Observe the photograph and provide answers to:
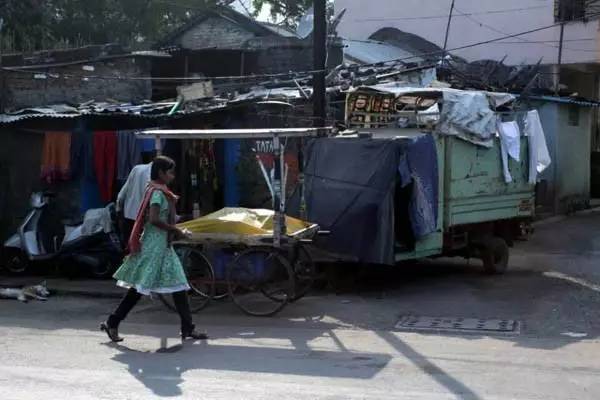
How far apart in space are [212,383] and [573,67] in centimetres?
1938

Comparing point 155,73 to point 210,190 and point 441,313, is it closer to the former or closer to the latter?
point 210,190

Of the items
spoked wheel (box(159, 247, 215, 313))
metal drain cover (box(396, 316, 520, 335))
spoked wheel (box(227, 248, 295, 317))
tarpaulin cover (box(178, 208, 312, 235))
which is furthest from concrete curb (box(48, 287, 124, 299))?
metal drain cover (box(396, 316, 520, 335))

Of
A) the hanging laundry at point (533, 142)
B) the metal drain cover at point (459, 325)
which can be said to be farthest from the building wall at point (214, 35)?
the metal drain cover at point (459, 325)

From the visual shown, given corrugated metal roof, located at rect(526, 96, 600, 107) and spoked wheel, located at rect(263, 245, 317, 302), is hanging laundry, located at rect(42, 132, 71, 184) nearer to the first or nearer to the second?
spoked wheel, located at rect(263, 245, 317, 302)

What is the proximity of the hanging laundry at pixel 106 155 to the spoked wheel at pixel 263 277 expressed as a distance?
458cm

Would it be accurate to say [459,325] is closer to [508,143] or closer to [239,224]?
[239,224]

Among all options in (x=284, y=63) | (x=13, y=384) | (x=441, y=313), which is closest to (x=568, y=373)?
(x=441, y=313)

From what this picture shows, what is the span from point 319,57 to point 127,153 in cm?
367

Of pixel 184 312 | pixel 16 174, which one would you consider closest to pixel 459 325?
pixel 184 312

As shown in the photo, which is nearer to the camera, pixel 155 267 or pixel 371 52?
pixel 155 267

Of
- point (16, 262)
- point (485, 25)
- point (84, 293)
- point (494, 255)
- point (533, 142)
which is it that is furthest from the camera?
point (485, 25)

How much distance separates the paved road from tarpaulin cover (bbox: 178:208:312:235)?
3.15 ft

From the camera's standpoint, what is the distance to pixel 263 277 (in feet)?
29.3

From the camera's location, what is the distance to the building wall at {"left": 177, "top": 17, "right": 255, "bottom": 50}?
20625 mm
